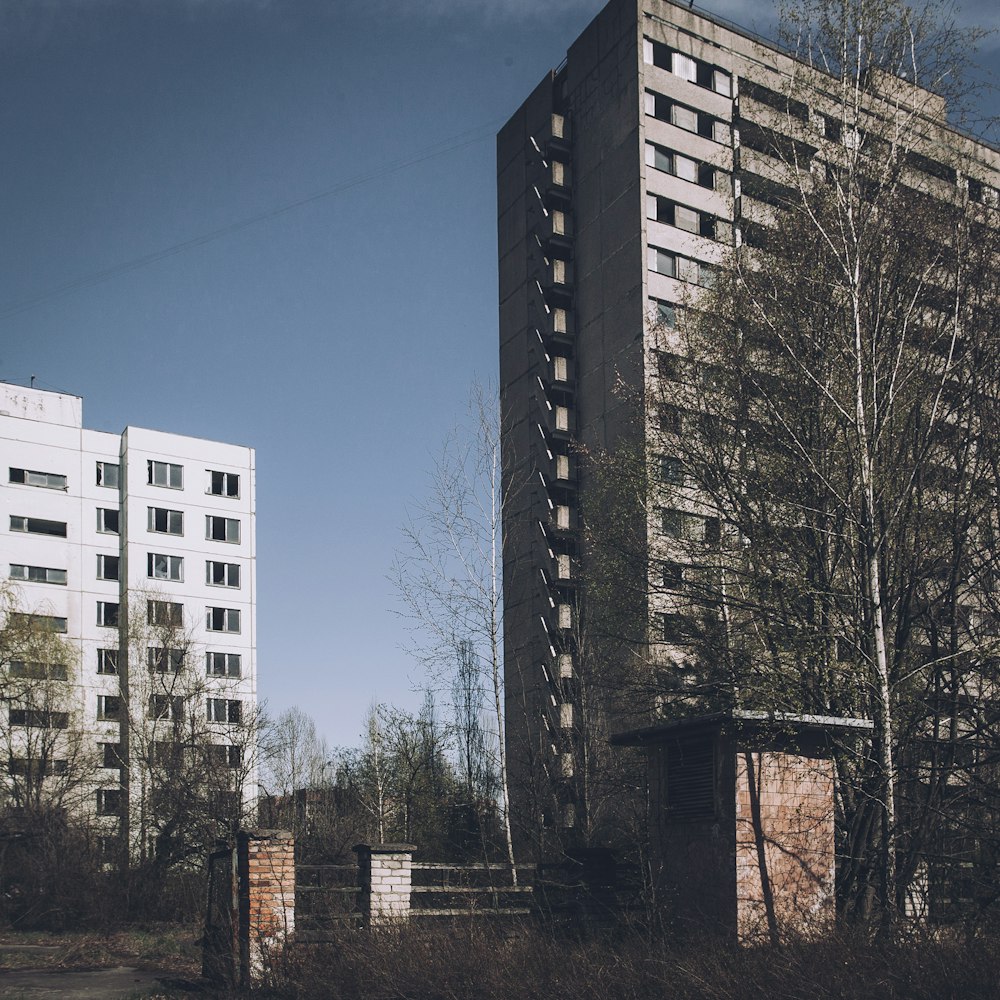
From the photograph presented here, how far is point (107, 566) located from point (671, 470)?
4883 cm

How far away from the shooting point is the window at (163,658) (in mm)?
47031

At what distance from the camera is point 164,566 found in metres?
61.1

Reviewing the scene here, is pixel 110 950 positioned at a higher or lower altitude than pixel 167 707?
lower

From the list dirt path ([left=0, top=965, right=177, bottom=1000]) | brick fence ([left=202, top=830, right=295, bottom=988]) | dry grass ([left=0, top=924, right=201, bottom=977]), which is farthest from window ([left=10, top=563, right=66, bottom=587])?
brick fence ([left=202, top=830, right=295, bottom=988])

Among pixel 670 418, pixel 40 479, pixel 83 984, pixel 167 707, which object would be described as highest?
pixel 40 479

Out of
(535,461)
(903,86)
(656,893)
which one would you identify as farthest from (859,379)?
(535,461)

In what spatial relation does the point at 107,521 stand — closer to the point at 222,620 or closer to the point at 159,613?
the point at 222,620

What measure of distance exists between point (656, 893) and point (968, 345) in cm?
878

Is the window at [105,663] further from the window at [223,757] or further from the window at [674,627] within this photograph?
the window at [674,627]

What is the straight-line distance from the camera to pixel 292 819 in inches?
1267

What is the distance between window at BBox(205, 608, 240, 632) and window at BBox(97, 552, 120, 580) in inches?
211

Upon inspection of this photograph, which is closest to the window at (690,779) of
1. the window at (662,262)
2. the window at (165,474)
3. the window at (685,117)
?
the window at (662,262)

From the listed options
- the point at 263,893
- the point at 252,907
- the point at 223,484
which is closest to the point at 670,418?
the point at 263,893

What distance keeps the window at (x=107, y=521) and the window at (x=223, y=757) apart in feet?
85.7
